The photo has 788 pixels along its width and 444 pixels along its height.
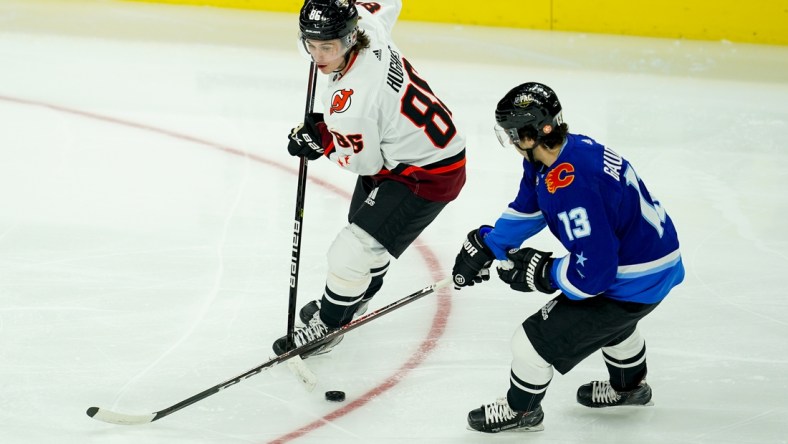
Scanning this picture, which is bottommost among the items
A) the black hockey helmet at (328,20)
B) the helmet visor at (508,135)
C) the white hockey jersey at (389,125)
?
the helmet visor at (508,135)

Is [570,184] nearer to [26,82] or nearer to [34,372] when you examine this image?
[34,372]

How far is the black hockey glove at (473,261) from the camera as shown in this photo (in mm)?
2971

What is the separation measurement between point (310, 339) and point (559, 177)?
1.11 meters

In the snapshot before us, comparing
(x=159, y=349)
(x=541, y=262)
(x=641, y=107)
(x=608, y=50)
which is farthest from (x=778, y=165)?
(x=159, y=349)

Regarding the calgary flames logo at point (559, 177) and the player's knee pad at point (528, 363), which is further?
the player's knee pad at point (528, 363)

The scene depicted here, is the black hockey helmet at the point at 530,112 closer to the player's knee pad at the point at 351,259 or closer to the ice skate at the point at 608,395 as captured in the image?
the player's knee pad at the point at 351,259

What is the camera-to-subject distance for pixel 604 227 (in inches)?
102

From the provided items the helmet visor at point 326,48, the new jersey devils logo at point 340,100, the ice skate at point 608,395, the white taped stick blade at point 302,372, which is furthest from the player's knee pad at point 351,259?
the ice skate at point 608,395

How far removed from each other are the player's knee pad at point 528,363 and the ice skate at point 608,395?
33 cm

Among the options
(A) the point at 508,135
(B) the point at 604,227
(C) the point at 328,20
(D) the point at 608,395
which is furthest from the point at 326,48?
(D) the point at 608,395

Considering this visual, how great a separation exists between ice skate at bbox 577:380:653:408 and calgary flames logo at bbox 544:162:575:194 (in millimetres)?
792

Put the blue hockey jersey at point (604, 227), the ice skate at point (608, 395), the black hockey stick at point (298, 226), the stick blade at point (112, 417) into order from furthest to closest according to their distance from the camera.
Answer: the black hockey stick at point (298, 226) → the ice skate at point (608, 395) → the stick blade at point (112, 417) → the blue hockey jersey at point (604, 227)

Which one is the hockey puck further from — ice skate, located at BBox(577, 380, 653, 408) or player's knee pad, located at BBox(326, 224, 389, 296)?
ice skate, located at BBox(577, 380, 653, 408)

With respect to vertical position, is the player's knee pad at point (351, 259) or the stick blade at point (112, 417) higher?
the player's knee pad at point (351, 259)
